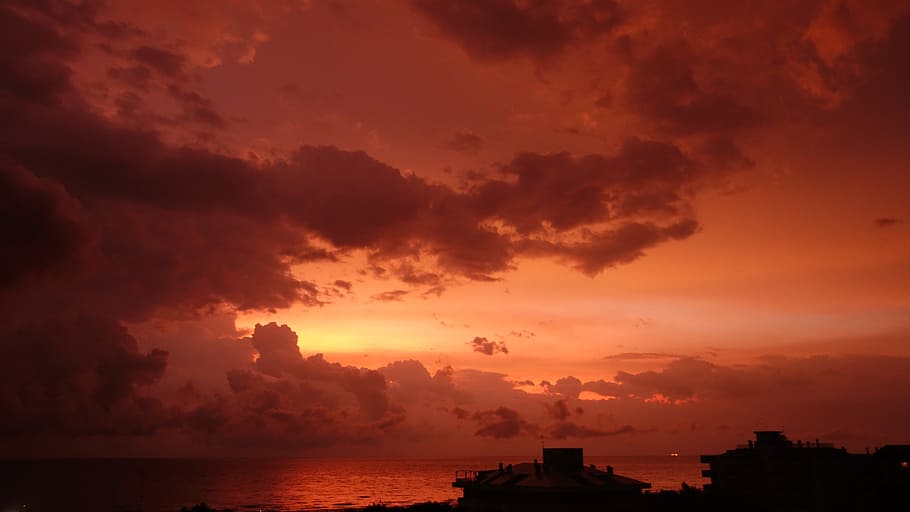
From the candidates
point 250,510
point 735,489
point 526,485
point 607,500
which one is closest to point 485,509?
point 526,485

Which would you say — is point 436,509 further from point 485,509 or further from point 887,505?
point 887,505

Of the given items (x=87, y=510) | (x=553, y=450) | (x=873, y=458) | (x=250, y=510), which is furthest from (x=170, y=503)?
(x=873, y=458)

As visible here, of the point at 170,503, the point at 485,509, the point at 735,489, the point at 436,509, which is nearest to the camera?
the point at 485,509

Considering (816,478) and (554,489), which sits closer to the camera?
(554,489)

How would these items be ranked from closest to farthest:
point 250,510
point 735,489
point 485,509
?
point 485,509
point 735,489
point 250,510

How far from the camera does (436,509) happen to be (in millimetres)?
84312

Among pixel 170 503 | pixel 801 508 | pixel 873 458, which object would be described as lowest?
pixel 170 503

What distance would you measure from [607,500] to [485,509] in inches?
531

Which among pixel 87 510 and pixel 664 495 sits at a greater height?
pixel 664 495

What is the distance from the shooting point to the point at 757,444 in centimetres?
9425

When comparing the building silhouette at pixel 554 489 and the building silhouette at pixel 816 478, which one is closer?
the building silhouette at pixel 554 489

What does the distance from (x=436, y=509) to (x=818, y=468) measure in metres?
50.6

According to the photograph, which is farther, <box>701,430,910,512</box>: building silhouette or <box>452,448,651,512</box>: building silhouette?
<box>701,430,910,512</box>: building silhouette

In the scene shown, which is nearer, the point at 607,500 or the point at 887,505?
the point at 607,500
